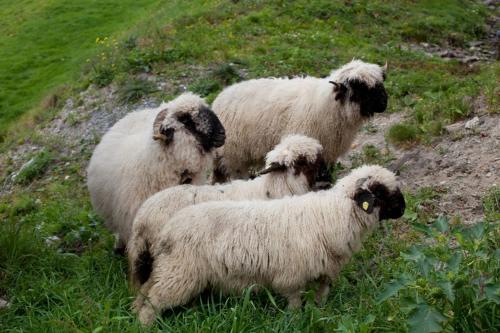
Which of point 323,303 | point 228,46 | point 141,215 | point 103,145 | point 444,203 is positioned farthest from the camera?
point 228,46

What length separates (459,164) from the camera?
747cm

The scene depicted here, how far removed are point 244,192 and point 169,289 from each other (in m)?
1.41

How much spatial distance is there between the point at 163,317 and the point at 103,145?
293cm

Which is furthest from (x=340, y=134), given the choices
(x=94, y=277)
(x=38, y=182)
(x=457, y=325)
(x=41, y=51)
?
(x=41, y=51)

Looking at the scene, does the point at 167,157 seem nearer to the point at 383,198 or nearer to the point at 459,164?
the point at 383,198

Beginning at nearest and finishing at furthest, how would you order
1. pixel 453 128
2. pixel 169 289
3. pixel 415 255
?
pixel 415 255, pixel 169 289, pixel 453 128

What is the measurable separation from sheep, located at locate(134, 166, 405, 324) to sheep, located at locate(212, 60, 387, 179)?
91.6 inches

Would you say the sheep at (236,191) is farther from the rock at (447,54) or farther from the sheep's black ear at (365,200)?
the rock at (447,54)

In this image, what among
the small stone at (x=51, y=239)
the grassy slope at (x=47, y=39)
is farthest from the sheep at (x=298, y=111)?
the grassy slope at (x=47, y=39)

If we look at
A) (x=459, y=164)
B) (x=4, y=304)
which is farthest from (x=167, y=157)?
(x=459, y=164)

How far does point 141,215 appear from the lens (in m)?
5.58

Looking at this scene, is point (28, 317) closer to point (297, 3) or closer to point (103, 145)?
point (103, 145)

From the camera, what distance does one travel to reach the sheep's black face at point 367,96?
738cm

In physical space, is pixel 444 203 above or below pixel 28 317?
below
